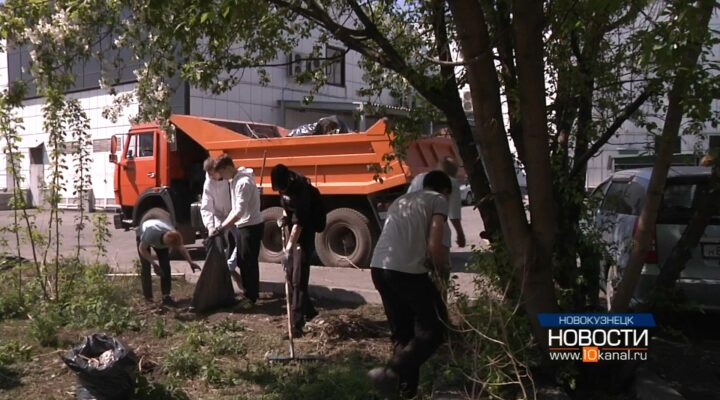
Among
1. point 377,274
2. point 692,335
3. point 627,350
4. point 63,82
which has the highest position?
point 63,82

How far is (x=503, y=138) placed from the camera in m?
4.09

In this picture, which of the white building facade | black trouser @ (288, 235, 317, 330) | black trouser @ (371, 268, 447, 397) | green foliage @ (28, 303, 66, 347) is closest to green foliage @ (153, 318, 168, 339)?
green foliage @ (28, 303, 66, 347)

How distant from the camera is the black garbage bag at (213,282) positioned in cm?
684

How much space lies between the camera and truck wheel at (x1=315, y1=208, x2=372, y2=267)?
32.6 feet

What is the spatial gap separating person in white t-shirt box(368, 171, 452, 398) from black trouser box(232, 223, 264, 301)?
9.25 feet

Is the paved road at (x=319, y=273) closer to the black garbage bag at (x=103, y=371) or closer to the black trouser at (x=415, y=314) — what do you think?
the black trouser at (x=415, y=314)

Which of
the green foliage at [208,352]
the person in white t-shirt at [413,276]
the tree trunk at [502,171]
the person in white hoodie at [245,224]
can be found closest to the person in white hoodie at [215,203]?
the person in white hoodie at [245,224]

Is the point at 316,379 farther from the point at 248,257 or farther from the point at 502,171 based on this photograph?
the point at 248,257

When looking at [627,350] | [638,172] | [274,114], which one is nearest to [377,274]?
[627,350]

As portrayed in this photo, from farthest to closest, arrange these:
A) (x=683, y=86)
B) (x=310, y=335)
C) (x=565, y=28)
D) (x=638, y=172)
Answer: (x=638, y=172) → (x=310, y=335) → (x=565, y=28) → (x=683, y=86)

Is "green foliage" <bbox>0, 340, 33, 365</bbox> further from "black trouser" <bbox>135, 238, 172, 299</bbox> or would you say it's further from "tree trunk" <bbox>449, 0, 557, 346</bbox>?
"tree trunk" <bbox>449, 0, 557, 346</bbox>

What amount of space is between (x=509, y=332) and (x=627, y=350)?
73 cm

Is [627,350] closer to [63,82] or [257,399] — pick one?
[257,399]

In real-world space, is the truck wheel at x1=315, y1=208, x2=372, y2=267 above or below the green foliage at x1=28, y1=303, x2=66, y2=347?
above
